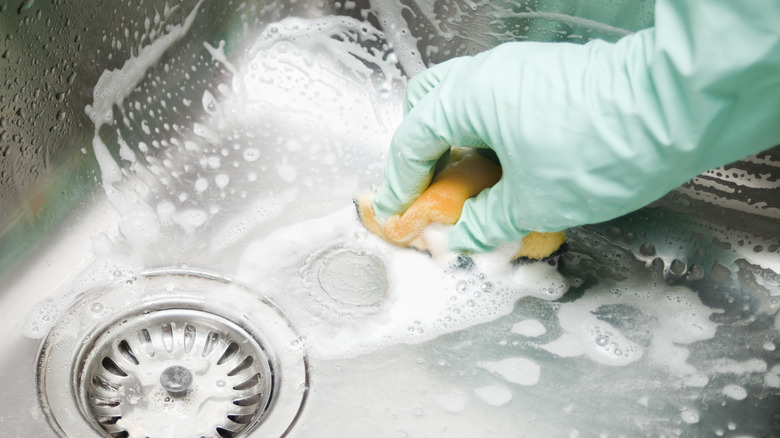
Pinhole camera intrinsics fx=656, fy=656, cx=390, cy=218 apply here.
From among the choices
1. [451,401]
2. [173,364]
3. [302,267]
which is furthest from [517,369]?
[173,364]

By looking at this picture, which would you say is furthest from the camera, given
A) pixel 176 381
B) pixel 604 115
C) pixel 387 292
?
pixel 387 292

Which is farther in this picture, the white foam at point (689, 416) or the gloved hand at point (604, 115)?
the white foam at point (689, 416)

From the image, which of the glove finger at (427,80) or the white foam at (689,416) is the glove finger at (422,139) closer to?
the glove finger at (427,80)

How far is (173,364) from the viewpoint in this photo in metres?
0.78

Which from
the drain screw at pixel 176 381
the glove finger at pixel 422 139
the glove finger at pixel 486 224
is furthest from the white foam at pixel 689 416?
the drain screw at pixel 176 381

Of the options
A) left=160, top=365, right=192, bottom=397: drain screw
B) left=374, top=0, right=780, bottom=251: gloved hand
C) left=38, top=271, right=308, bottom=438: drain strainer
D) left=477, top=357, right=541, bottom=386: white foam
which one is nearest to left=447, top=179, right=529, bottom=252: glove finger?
left=374, top=0, right=780, bottom=251: gloved hand

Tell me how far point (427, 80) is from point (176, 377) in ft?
1.52

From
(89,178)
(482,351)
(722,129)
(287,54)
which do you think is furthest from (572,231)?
(89,178)

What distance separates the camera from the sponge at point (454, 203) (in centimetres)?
81

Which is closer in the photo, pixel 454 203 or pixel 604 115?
pixel 604 115

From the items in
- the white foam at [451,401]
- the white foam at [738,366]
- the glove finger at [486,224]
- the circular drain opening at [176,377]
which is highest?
the glove finger at [486,224]

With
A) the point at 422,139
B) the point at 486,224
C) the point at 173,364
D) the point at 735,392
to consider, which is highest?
the point at 422,139

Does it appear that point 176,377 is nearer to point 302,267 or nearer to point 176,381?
point 176,381

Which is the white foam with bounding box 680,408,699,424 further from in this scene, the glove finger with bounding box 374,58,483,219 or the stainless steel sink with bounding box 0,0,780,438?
the glove finger with bounding box 374,58,483,219
